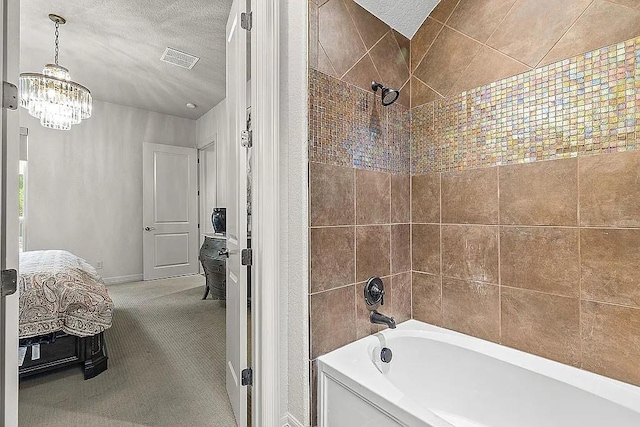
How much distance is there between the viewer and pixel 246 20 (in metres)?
1.60

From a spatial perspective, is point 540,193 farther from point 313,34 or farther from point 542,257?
point 313,34

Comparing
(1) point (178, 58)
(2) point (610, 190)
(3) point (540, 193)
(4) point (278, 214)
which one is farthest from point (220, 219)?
(2) point (610, 190)

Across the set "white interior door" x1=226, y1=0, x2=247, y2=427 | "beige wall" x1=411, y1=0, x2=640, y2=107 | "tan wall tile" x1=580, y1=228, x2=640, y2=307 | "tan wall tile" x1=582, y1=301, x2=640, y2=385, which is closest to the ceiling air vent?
"white interior door" x1=226, y1=0, x2=247, y2=427

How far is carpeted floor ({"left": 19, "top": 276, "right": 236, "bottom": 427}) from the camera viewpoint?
6.07 ft

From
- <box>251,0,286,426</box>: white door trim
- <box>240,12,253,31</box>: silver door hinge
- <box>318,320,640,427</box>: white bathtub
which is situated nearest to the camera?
<box>318,320,640,427</box>: white bathtub

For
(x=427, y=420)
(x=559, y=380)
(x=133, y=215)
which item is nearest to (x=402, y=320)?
(x=559, y=380)

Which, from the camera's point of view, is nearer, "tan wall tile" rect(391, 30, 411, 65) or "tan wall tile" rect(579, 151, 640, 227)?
"tan wall tile" rect(579, 151, 640, 227)

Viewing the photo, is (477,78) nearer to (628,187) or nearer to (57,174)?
(628,187)

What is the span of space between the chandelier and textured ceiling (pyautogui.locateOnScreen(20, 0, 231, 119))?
192 millimetres

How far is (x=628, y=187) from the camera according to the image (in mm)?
1216

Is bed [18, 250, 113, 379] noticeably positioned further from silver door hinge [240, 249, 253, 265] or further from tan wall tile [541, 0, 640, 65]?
tan wall tile [541, 0, 640, 65]

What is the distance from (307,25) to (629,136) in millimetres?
1331

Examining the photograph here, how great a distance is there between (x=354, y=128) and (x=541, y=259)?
103cm

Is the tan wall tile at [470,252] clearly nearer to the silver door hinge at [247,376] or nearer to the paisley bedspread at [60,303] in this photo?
the silver door hinge at [247,376]
